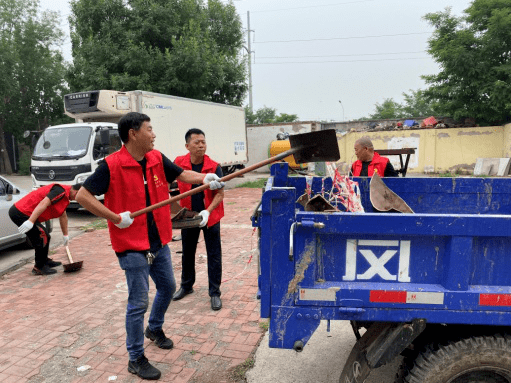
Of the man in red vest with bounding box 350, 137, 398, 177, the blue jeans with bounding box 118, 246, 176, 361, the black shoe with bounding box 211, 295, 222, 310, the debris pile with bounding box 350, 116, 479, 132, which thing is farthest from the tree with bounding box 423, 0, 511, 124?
the blue jeans with bounding box 118, 246, 176, 361

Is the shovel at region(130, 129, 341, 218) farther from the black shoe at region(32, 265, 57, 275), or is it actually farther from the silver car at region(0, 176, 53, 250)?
the silver car at region(0, 176, 53, 250)

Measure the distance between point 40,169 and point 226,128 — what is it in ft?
24.6

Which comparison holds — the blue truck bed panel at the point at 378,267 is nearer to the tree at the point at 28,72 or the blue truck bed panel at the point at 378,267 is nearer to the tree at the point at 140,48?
the tree at the point at 140,48

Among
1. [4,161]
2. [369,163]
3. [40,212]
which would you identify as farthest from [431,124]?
[4,161]

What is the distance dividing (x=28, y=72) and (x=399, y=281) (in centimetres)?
2464

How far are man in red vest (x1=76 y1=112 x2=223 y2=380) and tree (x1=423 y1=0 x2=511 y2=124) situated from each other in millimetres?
18848

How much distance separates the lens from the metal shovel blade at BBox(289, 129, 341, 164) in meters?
2.96

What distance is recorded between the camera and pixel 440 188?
11.0ft

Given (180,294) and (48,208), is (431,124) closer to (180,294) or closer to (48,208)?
(180,294)

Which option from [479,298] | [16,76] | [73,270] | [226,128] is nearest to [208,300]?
[73,270]

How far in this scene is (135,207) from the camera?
3027mm

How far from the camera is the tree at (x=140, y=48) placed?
16500mm

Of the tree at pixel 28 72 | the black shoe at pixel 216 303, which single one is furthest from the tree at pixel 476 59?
the tree at pixel 28 72

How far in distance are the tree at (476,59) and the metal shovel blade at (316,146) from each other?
18087mm
